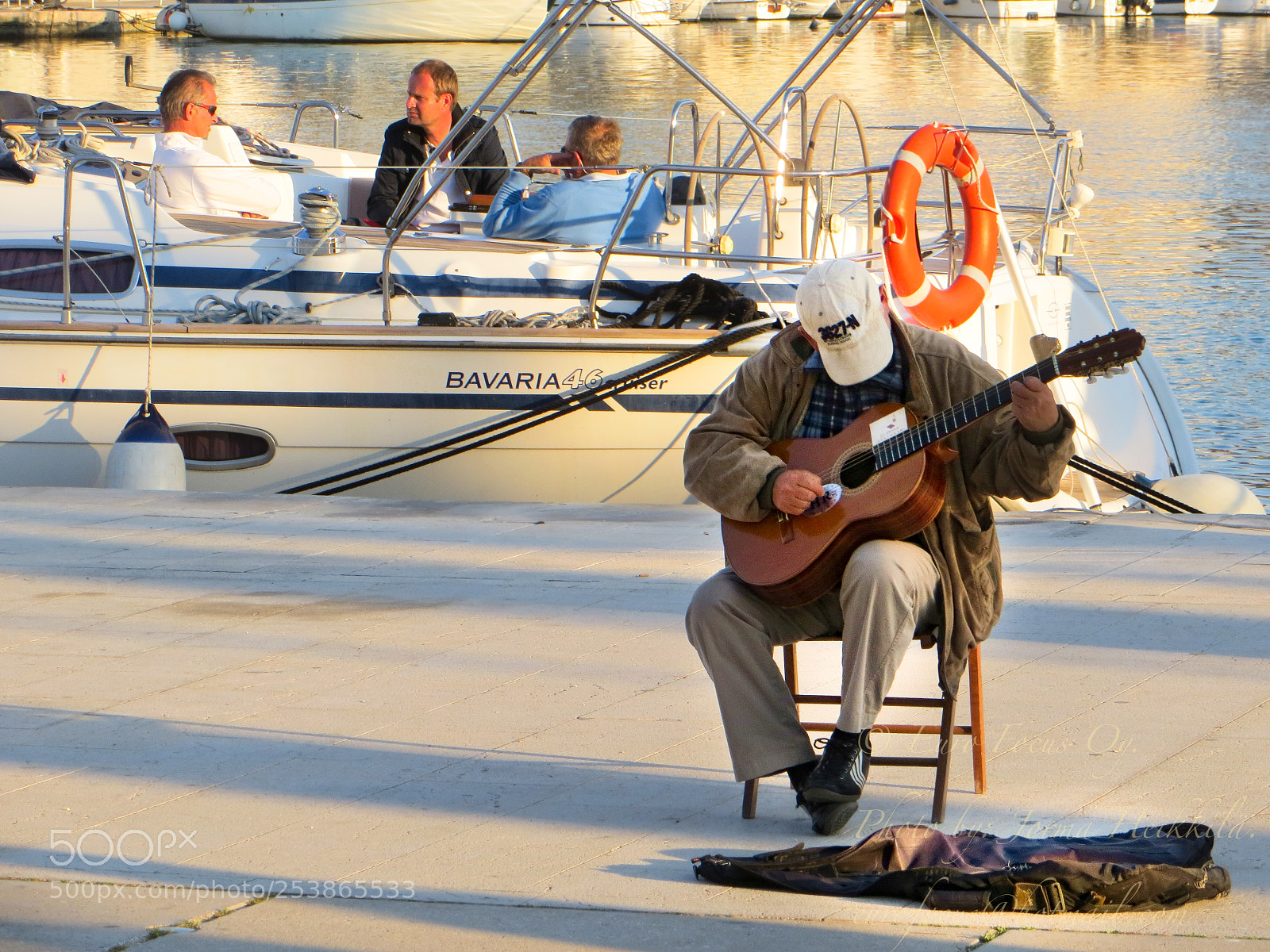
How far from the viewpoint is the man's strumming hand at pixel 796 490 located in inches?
132

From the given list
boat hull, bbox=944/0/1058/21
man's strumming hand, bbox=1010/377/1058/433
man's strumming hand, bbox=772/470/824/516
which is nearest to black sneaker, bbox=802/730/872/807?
man's strumming hand, bbox=772/470/824/516

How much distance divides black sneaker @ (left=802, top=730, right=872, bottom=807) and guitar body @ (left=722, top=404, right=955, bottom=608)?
31 centimetres

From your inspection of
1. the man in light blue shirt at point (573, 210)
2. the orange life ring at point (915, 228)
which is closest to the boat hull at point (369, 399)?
the man in light blue shirt at point (573, 210)

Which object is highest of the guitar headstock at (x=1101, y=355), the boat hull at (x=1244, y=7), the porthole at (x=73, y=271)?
the boat hull at (x=1244, y=7)

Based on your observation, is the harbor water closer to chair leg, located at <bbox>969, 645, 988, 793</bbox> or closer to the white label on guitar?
the white label on guitar

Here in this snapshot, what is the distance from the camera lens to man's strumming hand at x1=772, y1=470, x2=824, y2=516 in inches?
132

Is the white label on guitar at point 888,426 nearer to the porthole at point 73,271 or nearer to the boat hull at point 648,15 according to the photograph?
the porthole at point 73,271

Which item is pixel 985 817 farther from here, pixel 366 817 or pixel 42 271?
pixel 42 271

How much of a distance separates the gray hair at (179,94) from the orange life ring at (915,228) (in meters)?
3.92

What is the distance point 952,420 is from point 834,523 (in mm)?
331

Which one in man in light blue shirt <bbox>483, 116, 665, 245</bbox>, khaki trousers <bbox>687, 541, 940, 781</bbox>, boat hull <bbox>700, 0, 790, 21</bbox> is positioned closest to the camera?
khaki trousers <bbox>687, 541, 940, 781</bbox>

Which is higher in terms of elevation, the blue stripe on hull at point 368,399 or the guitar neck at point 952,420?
the guitar neck at point 952,420

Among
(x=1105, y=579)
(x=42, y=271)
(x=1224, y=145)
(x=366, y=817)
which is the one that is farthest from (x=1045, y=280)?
(x=1224, y=145)

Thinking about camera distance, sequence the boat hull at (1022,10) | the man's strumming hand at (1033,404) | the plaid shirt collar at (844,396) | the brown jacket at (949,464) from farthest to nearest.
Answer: the boat hull at (1022,10), the plaid shirt collar at (844,396), the brown jacket at (949,464), the man's strumming hand at (1033,404)
